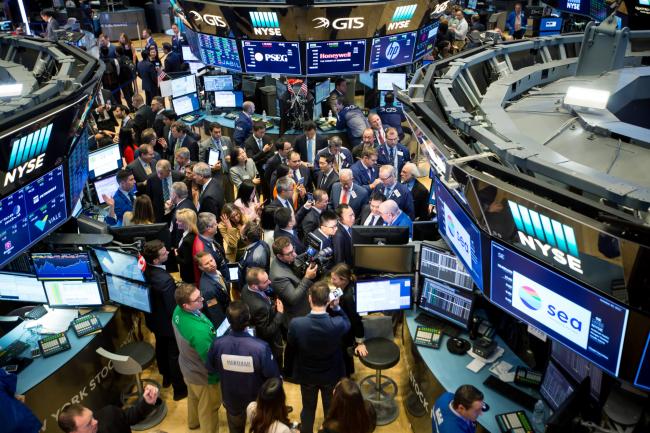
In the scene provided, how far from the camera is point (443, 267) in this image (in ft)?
17.1

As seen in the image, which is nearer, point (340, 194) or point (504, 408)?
point (504, 408)

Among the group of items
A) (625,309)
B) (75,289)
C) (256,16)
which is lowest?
(75,289)

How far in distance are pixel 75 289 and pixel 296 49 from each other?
4893 millimetres

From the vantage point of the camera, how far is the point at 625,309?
2961 millimetres

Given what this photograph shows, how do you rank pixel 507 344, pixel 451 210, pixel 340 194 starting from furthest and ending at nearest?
pixel 340 194, pixel 507 344, pixel 451 210

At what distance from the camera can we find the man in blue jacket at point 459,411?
12.5 feet

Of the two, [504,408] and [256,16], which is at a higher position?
[256,16]

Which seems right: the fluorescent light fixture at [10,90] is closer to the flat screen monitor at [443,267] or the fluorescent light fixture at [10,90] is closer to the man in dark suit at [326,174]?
the flat screen monitor at [443,267]

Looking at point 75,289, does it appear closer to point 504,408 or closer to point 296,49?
point 504,408

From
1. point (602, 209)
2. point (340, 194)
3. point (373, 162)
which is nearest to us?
point (602, 209)

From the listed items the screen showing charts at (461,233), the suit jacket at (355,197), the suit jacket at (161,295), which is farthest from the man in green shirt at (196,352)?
the suit jacket at (355,197)

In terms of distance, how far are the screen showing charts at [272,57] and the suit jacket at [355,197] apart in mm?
2575

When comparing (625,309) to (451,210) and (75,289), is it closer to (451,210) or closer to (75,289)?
(451,210)

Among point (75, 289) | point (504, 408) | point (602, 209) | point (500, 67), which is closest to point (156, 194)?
point (75, 289)
